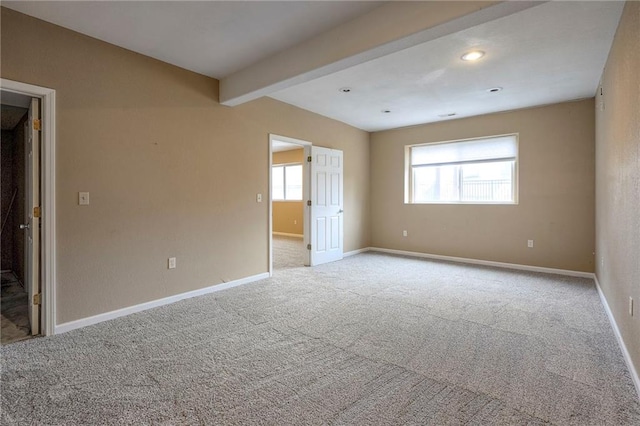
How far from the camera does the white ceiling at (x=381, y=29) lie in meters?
2.46

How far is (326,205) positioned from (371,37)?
11.3ft

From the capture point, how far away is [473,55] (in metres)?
3.20

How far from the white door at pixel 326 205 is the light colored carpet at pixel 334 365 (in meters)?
1.96

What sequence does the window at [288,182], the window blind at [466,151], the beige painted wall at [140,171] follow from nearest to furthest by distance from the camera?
the beige painted wall at [140,171], the window blind at [466,151], the window at [288,182]

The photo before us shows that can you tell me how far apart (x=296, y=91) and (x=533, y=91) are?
3.23 metres

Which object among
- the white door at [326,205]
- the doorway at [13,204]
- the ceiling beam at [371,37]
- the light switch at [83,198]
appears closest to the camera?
the ceiling beam at [371,37]

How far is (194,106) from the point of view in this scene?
12.2 feet

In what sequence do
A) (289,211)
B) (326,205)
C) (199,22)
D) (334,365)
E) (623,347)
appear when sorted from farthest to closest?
(289,211) < (326,205) < (199,22) < (623,347) < (334,365)

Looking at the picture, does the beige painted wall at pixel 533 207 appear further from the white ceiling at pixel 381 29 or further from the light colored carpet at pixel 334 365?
the light colored carpet at pixel 334 365

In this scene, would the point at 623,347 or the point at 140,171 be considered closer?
the point at 623,347

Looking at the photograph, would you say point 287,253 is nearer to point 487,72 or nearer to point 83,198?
point 83,198

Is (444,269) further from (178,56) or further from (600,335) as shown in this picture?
(178,56)

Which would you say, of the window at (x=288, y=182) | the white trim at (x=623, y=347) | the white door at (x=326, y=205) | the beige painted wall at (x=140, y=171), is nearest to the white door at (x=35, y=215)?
the beige painted wall at (x=140, y=171)

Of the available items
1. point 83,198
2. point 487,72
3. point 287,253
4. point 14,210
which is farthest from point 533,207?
point 14,210
